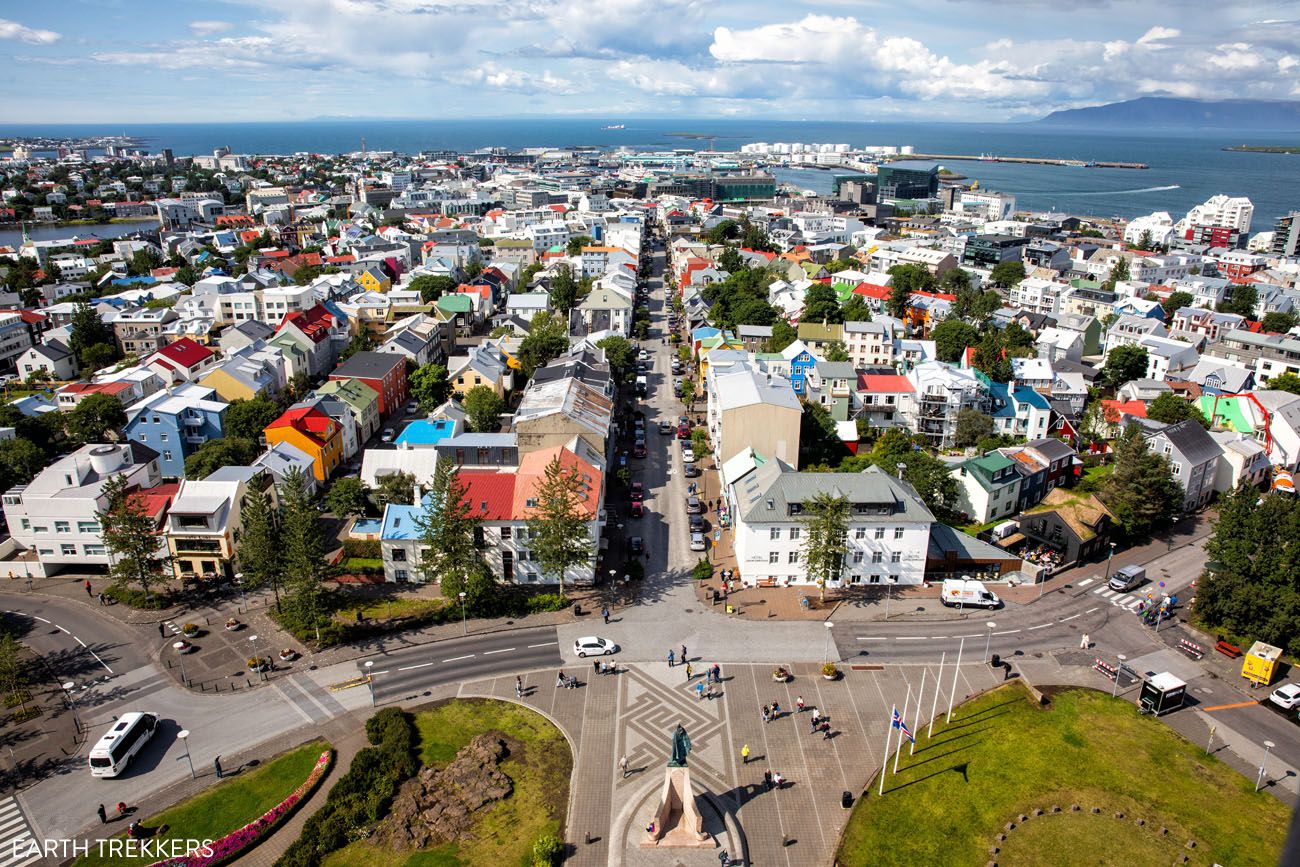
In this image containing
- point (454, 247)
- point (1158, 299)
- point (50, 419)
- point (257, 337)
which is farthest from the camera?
point (454, 247)

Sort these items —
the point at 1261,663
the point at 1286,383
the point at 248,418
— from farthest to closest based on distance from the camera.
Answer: the point at 1286,383, the point at 248,418, the point at 1261,663

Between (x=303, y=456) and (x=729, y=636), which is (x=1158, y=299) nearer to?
(x=729, y=636)

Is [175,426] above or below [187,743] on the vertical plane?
above

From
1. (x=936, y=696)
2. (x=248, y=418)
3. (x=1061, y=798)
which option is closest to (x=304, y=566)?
(x=248, y=418)

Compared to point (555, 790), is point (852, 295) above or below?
above

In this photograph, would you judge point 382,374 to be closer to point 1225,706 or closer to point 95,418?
point 95,418

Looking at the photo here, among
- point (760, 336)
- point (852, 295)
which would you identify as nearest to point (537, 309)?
point (760, 336)
